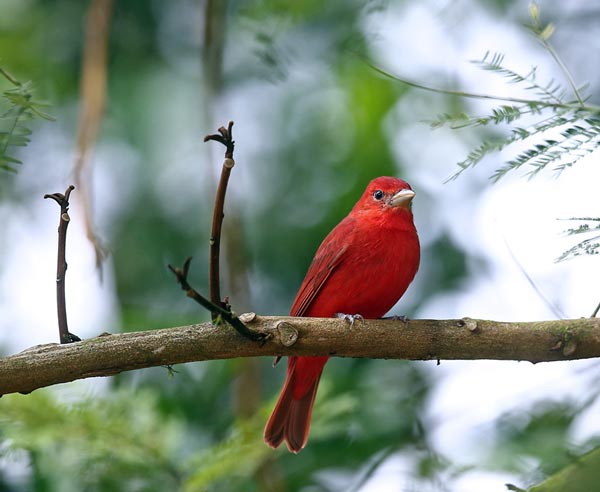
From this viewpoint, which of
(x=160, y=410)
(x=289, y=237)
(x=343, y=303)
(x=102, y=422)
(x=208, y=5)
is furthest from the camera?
(x=289, y=237)

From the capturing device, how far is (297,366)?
14.8ft

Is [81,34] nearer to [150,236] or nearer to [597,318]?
[150,236]

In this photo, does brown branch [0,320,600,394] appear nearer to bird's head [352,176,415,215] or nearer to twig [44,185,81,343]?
twig [44,185,81,343]

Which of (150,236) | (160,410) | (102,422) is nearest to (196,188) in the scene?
(150,236)

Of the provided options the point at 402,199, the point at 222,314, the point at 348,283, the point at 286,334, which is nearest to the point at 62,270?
the point at 222,314

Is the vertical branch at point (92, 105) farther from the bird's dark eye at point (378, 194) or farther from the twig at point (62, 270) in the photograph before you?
the bird's dark eye at point (378, 194)

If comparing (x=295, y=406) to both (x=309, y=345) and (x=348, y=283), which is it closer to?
(x=348, y=283)

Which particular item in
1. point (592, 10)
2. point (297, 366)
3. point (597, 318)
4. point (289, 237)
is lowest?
point (597, 318)

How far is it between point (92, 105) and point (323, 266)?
1379 mm

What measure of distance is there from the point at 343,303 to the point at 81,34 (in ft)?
10.5

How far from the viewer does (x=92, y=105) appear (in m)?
4.65

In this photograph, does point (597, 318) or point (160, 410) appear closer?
point (597, 318)

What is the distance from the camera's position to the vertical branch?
3.96m

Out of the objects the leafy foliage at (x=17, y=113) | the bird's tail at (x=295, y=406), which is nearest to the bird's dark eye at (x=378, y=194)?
the bird's tail at (x=295, y=406)
